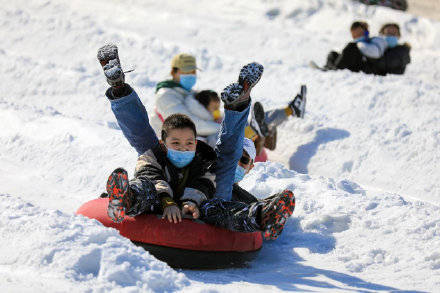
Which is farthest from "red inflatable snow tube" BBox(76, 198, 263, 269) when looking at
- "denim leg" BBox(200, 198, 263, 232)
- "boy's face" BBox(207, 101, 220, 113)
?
"boy's face" BBox(207, 101, 220, 113)

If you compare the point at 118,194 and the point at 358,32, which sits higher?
the point at 358,32

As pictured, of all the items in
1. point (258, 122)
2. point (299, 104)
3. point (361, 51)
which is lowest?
point (258, 122)

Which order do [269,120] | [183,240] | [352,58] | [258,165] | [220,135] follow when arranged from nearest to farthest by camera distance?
[183,240]
[220,135]
[258,165]
[269,120]
[352,58]

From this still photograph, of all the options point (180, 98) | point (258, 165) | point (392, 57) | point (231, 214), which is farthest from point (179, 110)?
point (392, 57)

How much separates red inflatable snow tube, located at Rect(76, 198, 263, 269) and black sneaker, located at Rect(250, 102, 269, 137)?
3.03 metres

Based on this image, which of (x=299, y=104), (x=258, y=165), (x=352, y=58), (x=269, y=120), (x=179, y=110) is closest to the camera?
(x=258, y=165)

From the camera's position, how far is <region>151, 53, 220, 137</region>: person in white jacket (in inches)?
254

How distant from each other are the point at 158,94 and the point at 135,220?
2.78 meters

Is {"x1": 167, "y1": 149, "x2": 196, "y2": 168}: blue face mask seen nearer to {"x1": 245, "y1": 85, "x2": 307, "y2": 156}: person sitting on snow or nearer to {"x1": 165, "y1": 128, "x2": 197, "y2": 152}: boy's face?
{"x1": 165, "y1": 128, "x2": 197, "y2": 152}: boy's face

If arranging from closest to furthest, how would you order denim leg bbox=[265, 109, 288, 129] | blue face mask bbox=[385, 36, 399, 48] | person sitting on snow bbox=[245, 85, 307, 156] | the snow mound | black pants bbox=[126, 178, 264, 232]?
the snow mound
black pants bbox=[126, 178, 264, 232]
person sitting on snow bbox=[245, 85, 307, 156]
denim leg bbox=[265, 109, 288, 129]
blue face mask bbox=[385, 36, 399, 48]

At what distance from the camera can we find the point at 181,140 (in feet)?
13.5

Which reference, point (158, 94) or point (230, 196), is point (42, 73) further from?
point (230, 196)

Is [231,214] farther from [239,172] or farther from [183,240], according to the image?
[239,172]

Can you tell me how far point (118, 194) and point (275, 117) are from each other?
4.11 meters
